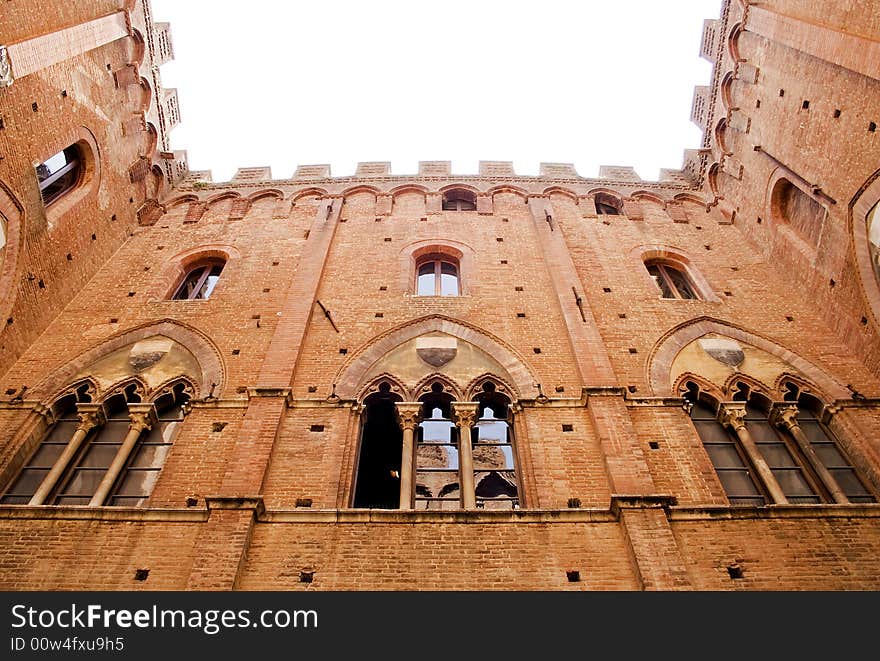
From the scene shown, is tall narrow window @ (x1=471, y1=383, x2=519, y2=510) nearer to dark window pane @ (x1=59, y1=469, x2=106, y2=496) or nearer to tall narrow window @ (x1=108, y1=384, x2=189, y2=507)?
tall narrow window @ (x1=108, y1=384, x2=189, y2=507)

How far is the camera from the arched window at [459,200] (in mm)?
14781

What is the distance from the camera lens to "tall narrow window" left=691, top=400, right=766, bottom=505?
8.13 metres

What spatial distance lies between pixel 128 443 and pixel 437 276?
20.0 ft

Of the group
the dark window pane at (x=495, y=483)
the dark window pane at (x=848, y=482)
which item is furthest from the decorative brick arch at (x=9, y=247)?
the dark window pane at (x=848, y=482)

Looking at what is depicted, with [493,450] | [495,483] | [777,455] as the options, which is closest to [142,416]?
[493,450]

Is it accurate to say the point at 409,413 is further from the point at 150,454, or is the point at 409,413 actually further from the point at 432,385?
the point at 150,454

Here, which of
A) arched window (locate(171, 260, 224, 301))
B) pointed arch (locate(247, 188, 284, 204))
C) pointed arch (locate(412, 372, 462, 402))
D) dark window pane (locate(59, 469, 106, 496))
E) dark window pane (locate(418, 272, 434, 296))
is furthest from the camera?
pointed arch (locate(247, 188, 284, 204))

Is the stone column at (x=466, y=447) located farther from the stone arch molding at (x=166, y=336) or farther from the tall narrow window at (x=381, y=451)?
the stone arch molding at (x=166, y=336)

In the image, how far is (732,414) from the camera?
9.04 metres

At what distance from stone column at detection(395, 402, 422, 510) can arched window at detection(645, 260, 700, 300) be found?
18.2 ft

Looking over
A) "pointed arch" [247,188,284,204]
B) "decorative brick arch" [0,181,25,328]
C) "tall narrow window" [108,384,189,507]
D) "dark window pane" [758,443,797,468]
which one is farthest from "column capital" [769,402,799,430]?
"decorative brick arch" [0,181,25,328]

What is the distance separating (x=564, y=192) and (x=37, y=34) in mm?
10469

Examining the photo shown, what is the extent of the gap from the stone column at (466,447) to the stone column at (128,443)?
4.25 metres
